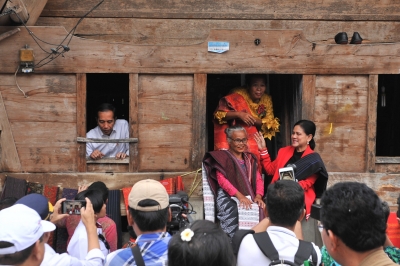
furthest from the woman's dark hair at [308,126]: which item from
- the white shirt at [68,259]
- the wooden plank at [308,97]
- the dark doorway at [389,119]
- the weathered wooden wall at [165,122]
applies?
the dark doorway at [389,119]

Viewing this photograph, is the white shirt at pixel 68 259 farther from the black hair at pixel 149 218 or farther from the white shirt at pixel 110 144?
the white shirt at pixel 110 144

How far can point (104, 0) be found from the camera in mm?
6395

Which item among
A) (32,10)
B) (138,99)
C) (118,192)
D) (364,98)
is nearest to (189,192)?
(118,192)

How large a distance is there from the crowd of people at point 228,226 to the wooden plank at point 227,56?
2.80ft

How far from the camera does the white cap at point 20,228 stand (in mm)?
2373

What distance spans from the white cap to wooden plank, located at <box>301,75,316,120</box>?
4.01 m

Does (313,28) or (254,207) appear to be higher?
(313,28)

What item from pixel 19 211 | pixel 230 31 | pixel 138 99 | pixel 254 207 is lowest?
pixel 254 207

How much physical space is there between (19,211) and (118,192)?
10.8ft

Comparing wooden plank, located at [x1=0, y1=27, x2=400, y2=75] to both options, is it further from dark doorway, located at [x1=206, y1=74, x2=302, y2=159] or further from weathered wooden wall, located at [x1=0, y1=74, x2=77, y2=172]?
dark doorway, located at [x1=206, y1=74, x2=302, y2=159]

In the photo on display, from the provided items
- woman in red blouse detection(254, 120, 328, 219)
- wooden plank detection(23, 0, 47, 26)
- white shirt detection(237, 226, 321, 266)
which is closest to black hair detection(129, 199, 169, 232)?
white shirt detection(237, 226, 321, 266)

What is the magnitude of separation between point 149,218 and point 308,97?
357 cm

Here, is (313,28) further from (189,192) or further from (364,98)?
(189,192)

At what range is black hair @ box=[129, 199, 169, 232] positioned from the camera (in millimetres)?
2871
